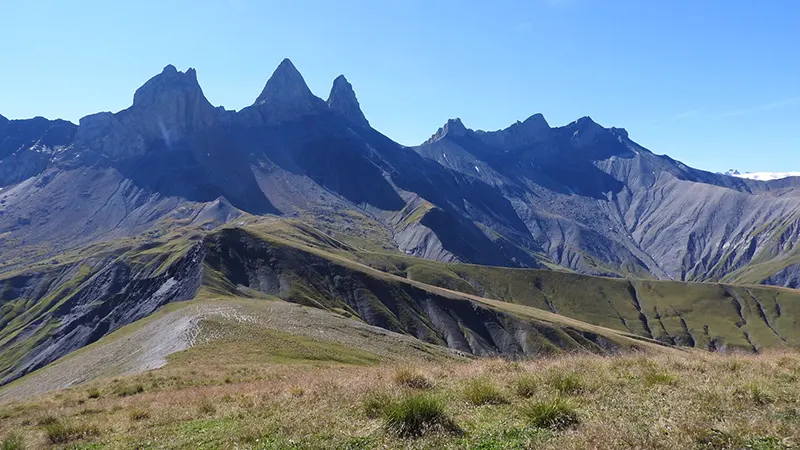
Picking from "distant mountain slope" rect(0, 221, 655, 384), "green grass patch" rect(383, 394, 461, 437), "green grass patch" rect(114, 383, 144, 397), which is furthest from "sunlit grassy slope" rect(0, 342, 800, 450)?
"distant mountain slope" rect(0, 221, 655, 384)

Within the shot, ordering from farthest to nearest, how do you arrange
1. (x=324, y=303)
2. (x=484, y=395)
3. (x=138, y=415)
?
(x=324, y=303), (x=138, y=415), (x=484, y=395)

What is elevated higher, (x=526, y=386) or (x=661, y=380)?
(x=661, y=380)

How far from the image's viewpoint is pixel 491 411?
13062 millimetres

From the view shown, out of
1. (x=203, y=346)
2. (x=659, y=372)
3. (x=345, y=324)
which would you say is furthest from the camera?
(x=345, y=324)

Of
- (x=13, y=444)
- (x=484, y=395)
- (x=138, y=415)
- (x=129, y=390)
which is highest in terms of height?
(x=484, y=395)

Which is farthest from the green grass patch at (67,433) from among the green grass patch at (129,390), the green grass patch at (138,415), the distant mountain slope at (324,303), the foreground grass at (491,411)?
the distant mountain slope at (324,303)

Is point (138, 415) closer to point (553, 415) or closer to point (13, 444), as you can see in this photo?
point (13, 444)

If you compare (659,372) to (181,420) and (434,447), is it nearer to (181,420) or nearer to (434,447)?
(434,447)

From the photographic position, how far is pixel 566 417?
37.3ft

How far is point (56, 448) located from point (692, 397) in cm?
1753

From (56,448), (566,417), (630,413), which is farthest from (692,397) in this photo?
(56,448)

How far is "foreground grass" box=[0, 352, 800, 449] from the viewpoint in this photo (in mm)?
10289

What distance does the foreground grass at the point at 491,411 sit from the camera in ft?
33.8

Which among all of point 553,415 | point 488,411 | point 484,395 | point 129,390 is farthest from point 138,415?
point 553,415
